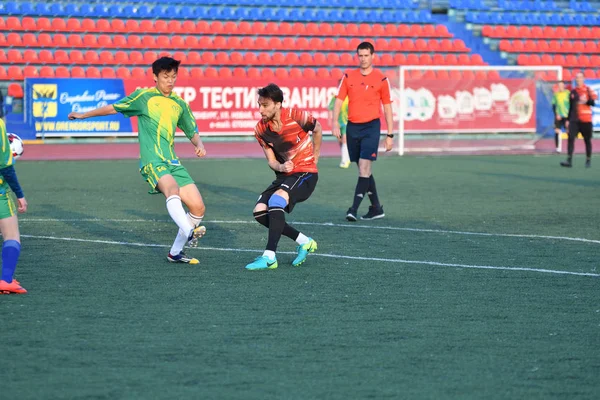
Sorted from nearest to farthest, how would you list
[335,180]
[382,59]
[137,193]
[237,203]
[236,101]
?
[237,203] → [137,193] → [335,180] → [236,101] → [382,59]

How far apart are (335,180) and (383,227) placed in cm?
642

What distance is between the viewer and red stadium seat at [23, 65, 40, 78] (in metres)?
27.3

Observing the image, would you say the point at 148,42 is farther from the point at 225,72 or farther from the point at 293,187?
the point at 293,187

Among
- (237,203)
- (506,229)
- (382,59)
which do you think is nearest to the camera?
(506,229)

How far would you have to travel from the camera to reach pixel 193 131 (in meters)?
8.92

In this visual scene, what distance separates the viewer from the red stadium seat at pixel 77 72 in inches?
1091

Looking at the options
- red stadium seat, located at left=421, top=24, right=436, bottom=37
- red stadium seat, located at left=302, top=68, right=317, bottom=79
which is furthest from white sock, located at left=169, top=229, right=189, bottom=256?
red stadium seat, located at left=421, top=24, right=436, bottom=37

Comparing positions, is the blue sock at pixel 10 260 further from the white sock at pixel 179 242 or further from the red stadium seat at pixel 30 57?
the red stadium seat at pixel 30 57

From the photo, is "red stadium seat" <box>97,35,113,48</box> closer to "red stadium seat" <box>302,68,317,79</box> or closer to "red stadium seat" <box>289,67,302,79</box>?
"red stadium seat" <box>289,67,302,79</box>

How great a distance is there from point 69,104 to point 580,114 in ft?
43.2

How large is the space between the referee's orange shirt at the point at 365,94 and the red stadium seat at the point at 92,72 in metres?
16.9

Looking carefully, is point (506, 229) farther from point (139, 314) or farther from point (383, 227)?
point (139, 314)

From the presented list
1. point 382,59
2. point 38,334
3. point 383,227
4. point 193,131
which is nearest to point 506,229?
point 383,227

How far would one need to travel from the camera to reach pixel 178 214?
27.2 ft
